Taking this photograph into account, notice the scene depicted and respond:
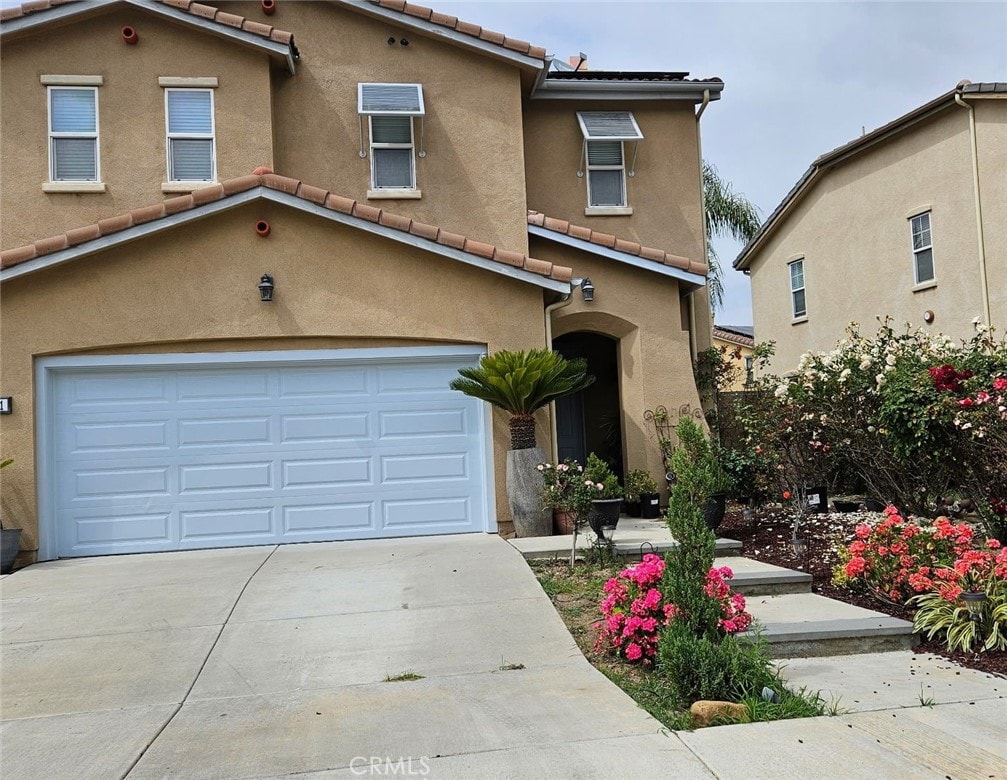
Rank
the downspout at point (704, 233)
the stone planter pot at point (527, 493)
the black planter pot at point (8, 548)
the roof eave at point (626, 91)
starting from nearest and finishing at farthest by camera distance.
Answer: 1. the black planter pot at point (8, 548)
2. the stone planter pot at point (527, 493)
3. the downspout at point (704, 233)
4. the roof eave at point (626, 91)

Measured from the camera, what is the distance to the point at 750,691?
488 centimetres

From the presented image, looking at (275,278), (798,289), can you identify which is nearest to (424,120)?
(275,278)

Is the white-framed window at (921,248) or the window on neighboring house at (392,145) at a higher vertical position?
the window on neighboring house at (392,145)

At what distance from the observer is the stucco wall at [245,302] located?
973 centimetres

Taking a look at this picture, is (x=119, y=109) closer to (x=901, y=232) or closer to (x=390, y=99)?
(x=390, y=99)

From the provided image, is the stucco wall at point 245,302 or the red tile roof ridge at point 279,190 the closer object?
the red tile roof ridge at point 279,190

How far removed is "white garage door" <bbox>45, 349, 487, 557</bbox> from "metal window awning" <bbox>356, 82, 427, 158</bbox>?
14.1 feet

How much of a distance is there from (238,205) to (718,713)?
322 inches

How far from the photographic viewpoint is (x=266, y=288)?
1000cm

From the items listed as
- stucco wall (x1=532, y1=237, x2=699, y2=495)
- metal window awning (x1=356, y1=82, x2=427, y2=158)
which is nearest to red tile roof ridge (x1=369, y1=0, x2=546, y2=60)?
metal window awning (x1=356, y1=82, x2=427, y2=158)

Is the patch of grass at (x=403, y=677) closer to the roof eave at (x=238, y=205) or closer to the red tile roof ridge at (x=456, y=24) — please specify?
the roof eave at (x=238, y=205)

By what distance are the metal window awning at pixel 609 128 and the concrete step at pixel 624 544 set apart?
22.8ft

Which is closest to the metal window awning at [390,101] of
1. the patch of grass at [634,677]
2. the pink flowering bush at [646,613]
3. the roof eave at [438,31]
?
the roof eave at [438,31]

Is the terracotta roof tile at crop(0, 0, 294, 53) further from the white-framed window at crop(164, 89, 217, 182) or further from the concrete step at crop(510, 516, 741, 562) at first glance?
the concrete step at crop(510, 516, 741, 562)
